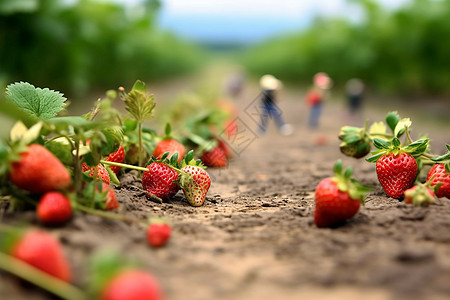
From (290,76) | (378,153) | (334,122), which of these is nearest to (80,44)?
(334,122)

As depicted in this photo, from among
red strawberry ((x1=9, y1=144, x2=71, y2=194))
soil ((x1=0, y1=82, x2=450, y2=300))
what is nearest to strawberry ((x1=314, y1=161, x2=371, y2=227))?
soil ((x1=0, y1=82, x2=450, y2=300))

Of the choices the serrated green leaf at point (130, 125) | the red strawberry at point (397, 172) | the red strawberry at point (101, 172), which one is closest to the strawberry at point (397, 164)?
the red strawberry at point (397, 172)

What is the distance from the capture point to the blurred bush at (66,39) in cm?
775

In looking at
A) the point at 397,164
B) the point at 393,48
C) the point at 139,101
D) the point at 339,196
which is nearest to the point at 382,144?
the point at 397,164

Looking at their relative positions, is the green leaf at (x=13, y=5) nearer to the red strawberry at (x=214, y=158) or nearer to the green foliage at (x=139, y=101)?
the red strawberry at (x=214, y=158)

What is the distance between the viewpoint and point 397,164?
2420 millimetres

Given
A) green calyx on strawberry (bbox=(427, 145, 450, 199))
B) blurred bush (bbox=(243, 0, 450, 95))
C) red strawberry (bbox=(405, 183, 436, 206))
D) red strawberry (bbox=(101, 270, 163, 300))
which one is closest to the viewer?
red strawberry (bbox=(101, 270, 163, 300))

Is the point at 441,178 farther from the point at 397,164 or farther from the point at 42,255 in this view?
the point at 42,255

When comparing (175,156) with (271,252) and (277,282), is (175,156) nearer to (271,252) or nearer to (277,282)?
(271,252)

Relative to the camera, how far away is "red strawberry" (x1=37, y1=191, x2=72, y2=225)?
5.50 ft

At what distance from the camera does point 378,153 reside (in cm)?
252

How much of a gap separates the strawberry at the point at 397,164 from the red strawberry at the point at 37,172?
154 centimetres

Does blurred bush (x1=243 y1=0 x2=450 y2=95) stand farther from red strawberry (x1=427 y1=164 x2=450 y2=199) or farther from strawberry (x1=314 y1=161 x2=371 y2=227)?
strawberry (x1=314 y1=161 x2=371 y2=227)

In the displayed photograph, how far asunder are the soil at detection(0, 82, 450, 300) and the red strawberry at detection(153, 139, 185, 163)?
48 cm
